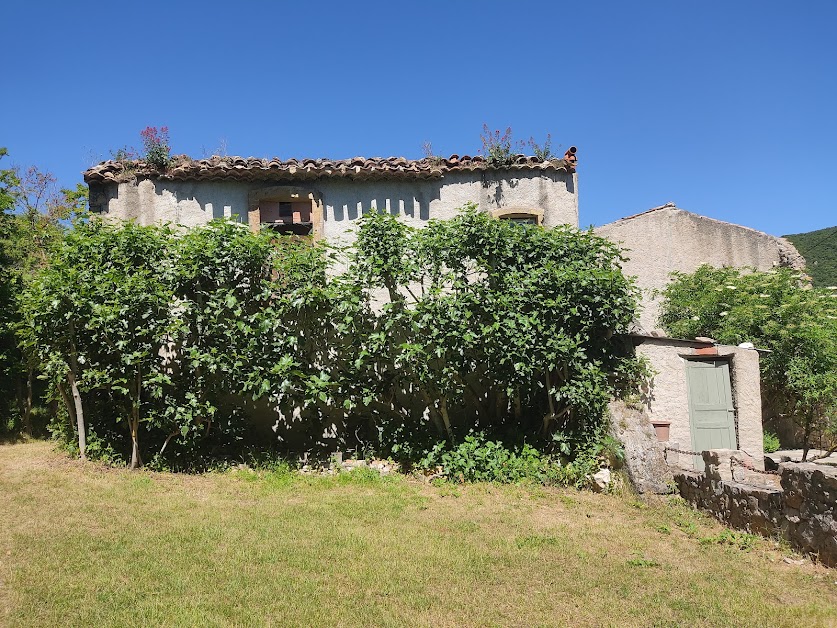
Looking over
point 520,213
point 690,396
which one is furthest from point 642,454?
point 520,213

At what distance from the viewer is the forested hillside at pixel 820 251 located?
24.9m

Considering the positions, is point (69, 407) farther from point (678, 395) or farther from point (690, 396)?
point (690, 396)

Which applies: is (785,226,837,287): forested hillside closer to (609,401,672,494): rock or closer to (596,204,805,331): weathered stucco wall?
(596,204,805,331): weathered stucco wall

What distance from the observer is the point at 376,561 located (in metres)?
5.66

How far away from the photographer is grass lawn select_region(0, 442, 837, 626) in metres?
4.60

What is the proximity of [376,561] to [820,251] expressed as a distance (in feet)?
94.5

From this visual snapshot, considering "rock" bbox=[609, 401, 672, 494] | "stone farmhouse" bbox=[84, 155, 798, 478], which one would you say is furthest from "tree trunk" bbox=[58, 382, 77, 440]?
"rock" bbox=[609, 401, 672, 494]

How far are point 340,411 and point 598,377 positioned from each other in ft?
14.0

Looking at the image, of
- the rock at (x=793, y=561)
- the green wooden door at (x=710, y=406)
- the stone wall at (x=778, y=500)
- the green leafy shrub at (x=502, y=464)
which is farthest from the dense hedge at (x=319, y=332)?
the rock at (x=793, y=561)

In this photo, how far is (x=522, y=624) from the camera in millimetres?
4453

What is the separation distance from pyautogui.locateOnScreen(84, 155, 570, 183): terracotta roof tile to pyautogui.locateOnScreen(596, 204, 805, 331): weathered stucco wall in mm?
5409

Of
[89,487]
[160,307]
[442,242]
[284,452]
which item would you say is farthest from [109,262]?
[442,242]

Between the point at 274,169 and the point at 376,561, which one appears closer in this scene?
the point at 376,561

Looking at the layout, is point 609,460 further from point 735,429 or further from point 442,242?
point 442,242
